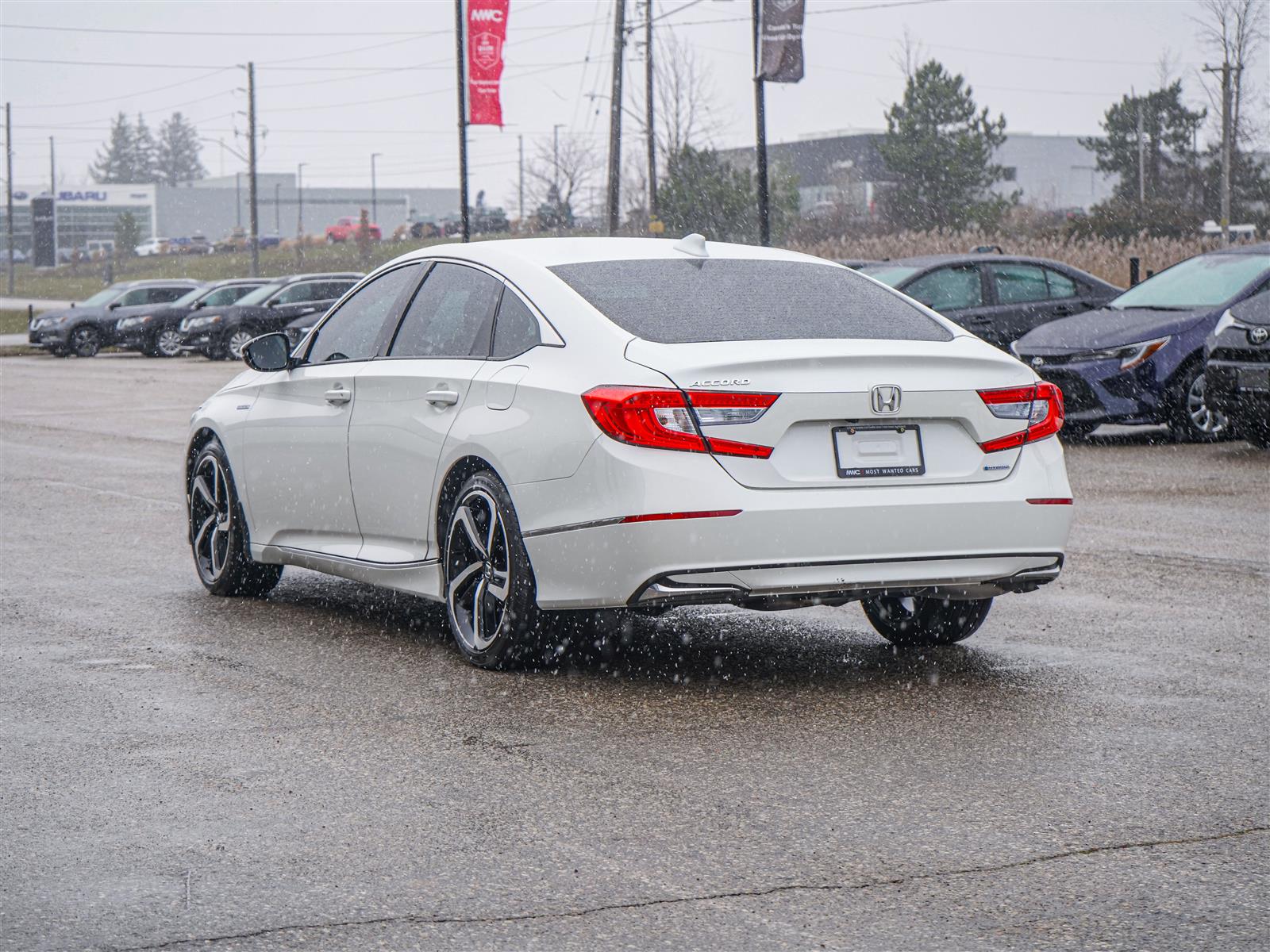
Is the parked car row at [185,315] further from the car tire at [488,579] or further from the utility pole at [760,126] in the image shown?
the car tire at [488,579]

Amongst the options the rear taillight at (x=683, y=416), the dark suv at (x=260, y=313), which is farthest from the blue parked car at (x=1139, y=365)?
the dark suv at (x=260, y=313)

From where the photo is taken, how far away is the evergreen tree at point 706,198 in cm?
5241

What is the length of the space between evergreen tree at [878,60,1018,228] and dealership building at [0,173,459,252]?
274 ft

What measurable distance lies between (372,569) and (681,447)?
1835mm

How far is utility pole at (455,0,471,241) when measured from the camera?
124ft

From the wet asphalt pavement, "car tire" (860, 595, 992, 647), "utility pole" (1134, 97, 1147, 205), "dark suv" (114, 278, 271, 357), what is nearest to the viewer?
the wet asphalt pavement

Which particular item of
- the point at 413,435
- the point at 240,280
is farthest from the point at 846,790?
the point at 240,280

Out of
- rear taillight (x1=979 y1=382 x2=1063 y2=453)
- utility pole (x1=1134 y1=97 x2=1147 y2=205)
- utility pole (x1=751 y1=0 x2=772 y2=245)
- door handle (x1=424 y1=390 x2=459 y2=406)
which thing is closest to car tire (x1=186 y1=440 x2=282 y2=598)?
door handle (x1=424 y1=390 x2=459 y2=406)

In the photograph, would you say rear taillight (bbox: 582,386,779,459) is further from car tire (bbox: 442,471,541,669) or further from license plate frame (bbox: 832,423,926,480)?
car tire (bbox: 442,471,541,669)

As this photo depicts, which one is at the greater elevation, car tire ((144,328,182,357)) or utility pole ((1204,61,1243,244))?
utility pole ((1204,61,1243,244))

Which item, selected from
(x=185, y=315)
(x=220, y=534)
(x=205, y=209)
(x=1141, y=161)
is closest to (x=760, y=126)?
(x=185, y=315)

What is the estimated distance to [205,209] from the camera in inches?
6634

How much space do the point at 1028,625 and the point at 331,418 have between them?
9.55 feet

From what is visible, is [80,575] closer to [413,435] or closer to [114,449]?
[413,435]
